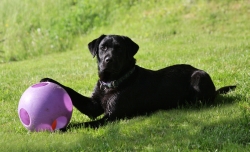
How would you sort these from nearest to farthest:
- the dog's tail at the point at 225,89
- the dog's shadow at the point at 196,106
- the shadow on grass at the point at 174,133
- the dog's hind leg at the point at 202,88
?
the shadow on grass at the point at 174,133
the dog's shadow at the point at 196,106
the dog's hind leg at the point at 202,88
the dog's tail at the point at 225,89

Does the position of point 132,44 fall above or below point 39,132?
above

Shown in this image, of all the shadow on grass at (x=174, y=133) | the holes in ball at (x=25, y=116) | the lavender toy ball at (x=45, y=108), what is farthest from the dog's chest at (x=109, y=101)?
the holes in ball at (x=25, y=116)

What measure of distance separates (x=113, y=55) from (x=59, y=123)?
1.26 meters

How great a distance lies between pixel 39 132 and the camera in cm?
624

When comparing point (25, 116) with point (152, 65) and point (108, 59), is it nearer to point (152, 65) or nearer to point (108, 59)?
point (108, 59)

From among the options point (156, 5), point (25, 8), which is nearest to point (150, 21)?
point (156, 5)

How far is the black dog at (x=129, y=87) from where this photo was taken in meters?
6.81

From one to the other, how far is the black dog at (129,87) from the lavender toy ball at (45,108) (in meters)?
0.41

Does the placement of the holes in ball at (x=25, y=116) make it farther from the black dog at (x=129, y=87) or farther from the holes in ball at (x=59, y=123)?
the black dog at (x=129, y=87)

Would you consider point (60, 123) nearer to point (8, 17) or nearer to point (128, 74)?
point (128, 74)

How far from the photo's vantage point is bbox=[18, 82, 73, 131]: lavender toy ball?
624 centimetres

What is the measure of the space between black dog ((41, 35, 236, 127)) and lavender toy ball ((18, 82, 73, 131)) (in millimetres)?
405

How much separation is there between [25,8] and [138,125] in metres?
17.7

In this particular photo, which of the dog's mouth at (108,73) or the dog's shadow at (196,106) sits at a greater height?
the dog's mouth at (108,73)
